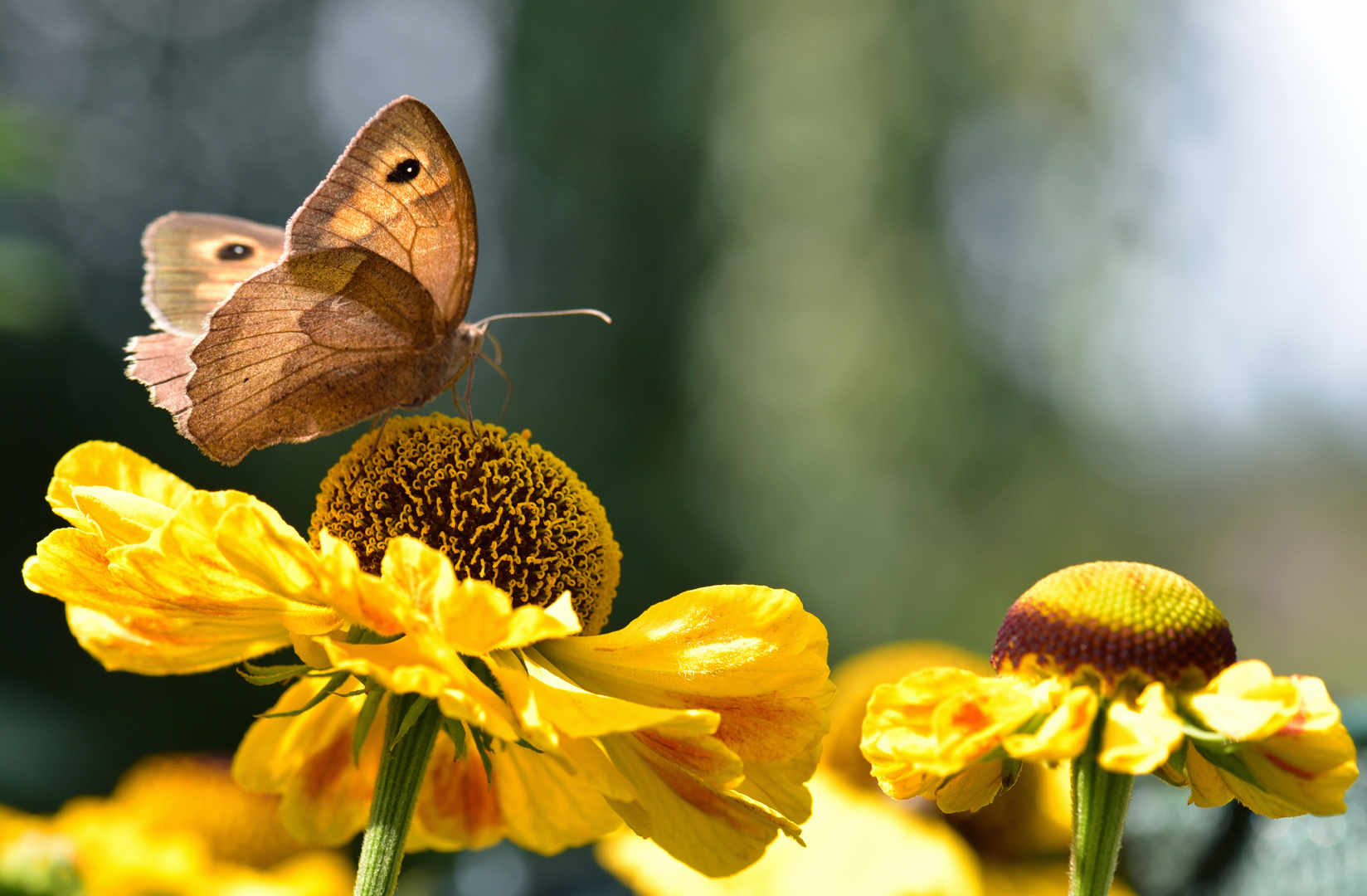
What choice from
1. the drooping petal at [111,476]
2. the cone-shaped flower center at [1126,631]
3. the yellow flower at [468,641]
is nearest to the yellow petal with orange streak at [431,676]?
the yellow flower at [468,641]

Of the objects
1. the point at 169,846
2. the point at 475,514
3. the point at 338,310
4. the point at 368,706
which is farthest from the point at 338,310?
the point at 169,846

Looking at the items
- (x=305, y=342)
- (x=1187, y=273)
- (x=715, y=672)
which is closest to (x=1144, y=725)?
(x=715, y=672)

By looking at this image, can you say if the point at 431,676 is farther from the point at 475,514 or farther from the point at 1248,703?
the point at 1248,703

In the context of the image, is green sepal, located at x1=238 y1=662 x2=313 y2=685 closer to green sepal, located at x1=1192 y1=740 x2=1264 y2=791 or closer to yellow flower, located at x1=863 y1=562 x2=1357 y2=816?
yellow flower, located at x1=863 y1=562 x2=1357 y2=816

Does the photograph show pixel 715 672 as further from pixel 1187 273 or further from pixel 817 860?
pixel 1187 273

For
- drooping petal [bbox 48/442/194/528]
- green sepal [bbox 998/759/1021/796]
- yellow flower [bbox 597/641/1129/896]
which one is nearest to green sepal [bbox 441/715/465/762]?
drooping petal [bbox 48/442/194/528]
